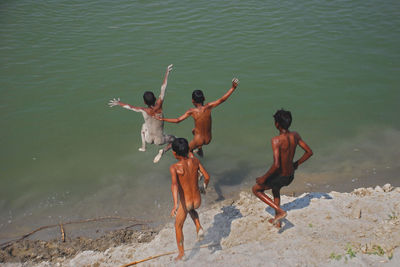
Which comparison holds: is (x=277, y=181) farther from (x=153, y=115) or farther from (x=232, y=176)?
(x=232, y=176)

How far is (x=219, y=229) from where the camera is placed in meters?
5.71

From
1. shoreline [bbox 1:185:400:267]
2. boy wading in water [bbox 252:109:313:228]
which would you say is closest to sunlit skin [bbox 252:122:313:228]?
boy wading in water [bbox 252:109:313:228]

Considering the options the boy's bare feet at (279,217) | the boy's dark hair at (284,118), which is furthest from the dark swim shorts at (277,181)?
the boy's dark hair at (284,118)

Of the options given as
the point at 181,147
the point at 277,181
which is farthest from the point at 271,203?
the point at 181,147

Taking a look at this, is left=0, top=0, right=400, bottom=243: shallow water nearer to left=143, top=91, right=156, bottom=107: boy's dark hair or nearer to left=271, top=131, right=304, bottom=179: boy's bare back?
left=143, top=91, right=156, bottom=107: boy's dark hair

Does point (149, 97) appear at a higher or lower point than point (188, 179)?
higher

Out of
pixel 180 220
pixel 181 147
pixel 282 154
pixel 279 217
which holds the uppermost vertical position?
pixel 181 147

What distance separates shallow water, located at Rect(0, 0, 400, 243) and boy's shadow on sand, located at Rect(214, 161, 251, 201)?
0.04 meters

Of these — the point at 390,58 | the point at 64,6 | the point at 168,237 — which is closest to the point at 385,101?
the point at 390,58

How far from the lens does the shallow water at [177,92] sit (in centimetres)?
768

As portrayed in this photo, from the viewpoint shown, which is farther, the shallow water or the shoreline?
A: the shallow water

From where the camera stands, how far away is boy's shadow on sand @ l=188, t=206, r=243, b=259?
5.29 m

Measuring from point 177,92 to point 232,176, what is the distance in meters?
3.80

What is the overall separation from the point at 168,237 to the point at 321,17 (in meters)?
11.8
